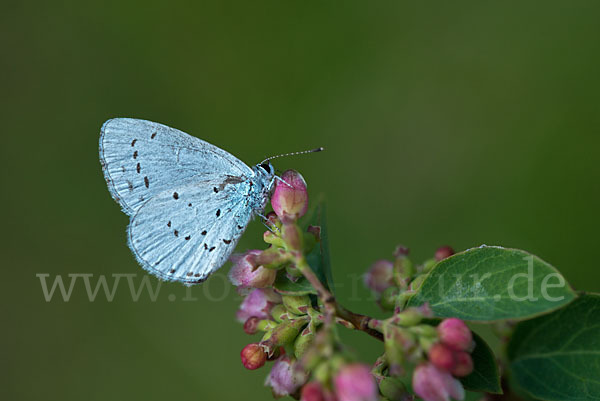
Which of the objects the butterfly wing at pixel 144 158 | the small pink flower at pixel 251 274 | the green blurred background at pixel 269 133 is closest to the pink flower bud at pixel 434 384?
the small pink flower at pixel 251 274

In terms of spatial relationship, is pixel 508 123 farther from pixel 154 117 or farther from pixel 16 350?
pixel 16 350

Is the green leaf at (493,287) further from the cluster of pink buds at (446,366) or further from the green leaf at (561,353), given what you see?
the green leaf at (561,353)

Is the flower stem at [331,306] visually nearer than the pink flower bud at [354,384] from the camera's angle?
No

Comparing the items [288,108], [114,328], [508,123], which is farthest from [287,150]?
[114,328]

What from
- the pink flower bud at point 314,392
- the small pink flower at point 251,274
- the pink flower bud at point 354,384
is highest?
the small pink flower at point 251,274

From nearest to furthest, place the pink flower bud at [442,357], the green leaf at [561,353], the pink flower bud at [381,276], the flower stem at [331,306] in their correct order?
the pink flower bud at [442,357] < the flower stem at [331,306] < the green leaf at [561,353] < the pink flower bud at [381,276]

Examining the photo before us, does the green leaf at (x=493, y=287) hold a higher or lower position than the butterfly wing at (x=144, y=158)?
lower

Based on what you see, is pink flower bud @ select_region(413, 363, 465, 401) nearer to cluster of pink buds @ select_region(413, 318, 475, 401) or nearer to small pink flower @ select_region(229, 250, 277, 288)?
cluster of pink buds @ select_region(413, 318, 475, 401)

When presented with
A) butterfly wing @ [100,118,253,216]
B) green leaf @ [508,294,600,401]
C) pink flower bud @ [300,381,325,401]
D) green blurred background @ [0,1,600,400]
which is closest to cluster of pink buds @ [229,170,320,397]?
pink flower bud @ [300,381,325,401]

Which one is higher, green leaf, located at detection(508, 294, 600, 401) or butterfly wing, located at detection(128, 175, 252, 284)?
butterfly wing, located at detection(128, 175, 252, 284)
